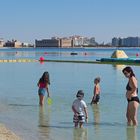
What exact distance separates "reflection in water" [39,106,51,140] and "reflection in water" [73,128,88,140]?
61cm

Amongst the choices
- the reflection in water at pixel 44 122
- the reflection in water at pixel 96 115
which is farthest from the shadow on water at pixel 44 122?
the reflection in water at pixel 96 115

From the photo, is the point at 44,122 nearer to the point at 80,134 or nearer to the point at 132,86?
the point at 80,134

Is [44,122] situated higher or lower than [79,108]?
lower

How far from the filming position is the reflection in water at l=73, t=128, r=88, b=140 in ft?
32.1

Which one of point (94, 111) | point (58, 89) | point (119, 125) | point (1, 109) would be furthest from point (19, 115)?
point (58, 89)

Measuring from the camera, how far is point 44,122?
1178 cm

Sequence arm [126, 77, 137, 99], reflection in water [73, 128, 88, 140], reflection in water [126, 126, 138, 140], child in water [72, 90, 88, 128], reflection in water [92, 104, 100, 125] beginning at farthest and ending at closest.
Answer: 1. reflection in water [92, 104, 100, 125]
2. child in water [72, 90, 88, 128]
3. arm [126, 77, 137, 99]
4. reflection in water [126, 126, 138, 140]
5. reflection in water [73, 128, 88, 140]

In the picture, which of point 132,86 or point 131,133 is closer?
point 132,86

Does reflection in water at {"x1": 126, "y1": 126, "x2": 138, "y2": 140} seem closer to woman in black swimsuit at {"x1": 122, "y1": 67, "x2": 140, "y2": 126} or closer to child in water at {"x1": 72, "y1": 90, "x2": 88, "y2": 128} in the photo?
woman in black swimsuit at {"x1": 122, "y1": 67, "x2": 140, "y2": 126}

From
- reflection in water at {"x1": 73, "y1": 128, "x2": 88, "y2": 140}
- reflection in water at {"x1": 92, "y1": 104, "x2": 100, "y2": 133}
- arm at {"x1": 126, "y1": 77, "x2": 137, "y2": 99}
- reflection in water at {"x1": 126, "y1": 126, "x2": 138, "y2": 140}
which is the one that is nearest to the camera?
reflection in water at {"x1": 73, "y1": 128, "x2": 88, "y2": 140}

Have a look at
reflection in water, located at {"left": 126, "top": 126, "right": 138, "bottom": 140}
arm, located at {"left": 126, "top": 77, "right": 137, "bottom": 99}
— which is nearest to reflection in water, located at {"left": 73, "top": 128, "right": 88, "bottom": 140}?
reflection in water, located at {"left": 126, "top": 126, "right": 138, "bottom": 140}

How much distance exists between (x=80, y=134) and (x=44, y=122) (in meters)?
1.86

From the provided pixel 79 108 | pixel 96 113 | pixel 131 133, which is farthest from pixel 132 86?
pixel 96 113

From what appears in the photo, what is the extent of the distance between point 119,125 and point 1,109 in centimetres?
442
